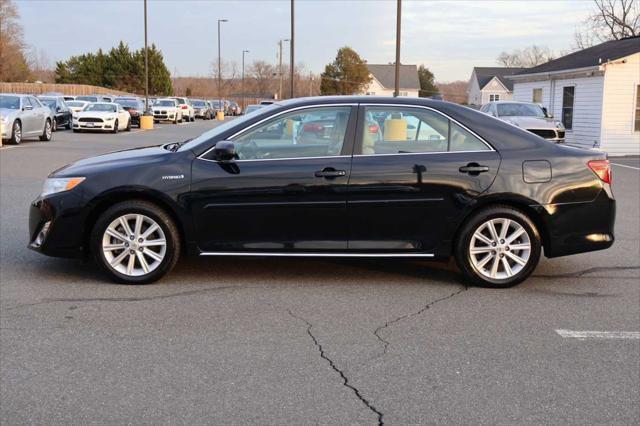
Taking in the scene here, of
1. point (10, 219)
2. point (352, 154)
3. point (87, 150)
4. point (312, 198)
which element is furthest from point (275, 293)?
point (87, 150)

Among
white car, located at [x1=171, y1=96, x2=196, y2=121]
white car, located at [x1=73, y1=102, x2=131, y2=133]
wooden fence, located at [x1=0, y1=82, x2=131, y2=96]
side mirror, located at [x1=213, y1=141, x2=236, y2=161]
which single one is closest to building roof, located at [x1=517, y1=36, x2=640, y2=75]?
white car, located at [x1=73, y1=102, x2=131, y2=133]

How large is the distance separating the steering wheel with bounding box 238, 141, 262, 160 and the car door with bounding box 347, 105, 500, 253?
841mm

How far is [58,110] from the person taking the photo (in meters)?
30.9

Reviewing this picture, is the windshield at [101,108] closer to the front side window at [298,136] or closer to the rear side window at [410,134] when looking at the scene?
the front side window at [298,136]

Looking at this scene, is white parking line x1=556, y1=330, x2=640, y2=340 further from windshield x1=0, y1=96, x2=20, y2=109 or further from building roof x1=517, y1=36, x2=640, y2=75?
windshield x1=0, y1=96, x2=20, y2=109

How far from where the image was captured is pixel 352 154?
19.3 feet

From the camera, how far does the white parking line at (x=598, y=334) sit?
4805 mm

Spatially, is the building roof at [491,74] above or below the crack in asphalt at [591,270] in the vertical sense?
A: above

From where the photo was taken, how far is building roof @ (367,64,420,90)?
89019 mm

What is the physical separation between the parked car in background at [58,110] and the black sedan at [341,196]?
2633cm

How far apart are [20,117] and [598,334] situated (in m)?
19.9

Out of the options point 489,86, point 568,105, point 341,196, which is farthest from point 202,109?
point 341,196

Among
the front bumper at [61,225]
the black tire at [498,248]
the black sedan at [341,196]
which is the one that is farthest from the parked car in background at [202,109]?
the black tire at [498,248]

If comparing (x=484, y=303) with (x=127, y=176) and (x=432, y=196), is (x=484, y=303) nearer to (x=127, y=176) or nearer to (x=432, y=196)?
(x=432, y=196)
